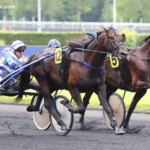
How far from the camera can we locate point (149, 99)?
33.5 ft

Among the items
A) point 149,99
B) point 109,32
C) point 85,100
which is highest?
point 109,32

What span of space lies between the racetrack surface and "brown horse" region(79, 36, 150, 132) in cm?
47

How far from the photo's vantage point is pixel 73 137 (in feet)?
18.8

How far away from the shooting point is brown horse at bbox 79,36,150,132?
6.53 metres

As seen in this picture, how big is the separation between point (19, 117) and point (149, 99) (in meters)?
3.99

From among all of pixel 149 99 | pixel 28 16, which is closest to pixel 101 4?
pixel 28 16

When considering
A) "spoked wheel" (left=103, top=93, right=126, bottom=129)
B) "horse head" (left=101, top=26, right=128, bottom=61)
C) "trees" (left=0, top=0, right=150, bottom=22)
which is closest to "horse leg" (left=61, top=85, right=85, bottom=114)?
"horse head" (left=101, top=26, right=128, bottom=61)

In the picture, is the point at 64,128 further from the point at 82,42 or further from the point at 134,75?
the point at 134,75

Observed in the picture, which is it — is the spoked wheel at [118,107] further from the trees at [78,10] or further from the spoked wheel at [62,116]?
the trees at [78,10]

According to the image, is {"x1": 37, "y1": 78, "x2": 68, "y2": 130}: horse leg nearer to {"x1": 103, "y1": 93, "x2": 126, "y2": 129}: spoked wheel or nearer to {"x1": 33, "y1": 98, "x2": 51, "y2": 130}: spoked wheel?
{"x1": 33, "y1": 98, "x2": 51, "y2": 130}: spoked wheel

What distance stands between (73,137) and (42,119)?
1113 mm

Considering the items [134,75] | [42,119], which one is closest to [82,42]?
[134,75]

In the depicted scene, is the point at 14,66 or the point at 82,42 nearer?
the point at 82,42

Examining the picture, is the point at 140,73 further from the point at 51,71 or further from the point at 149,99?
the point at 149,99
